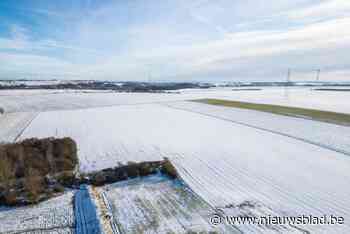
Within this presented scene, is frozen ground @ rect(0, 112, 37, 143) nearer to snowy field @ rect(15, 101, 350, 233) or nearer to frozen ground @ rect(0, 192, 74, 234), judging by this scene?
snowy field @ rect(15, 101, 350, 233)

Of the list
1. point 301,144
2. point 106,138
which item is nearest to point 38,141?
point 106,138

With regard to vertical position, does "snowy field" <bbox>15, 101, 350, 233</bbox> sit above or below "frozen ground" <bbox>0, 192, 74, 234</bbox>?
above

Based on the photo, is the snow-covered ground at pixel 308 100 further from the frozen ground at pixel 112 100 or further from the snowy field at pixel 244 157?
the snowy field at pixel 244 157

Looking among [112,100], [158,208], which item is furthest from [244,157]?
[112,100]

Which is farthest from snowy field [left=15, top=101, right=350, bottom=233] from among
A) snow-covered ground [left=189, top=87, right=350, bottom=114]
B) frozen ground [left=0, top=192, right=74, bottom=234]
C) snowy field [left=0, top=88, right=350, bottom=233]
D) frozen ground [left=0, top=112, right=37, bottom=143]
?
snow-covered ground [left=189, top=87, right=350, bottom=114]

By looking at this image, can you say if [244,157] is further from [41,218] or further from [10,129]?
[10,129]

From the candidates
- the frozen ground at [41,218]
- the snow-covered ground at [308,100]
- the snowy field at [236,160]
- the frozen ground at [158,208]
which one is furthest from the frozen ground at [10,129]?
the snow-covered ground at [308,100]

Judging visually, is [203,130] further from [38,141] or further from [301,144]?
[38,141]
